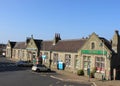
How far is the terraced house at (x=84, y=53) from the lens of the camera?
37.7 meters

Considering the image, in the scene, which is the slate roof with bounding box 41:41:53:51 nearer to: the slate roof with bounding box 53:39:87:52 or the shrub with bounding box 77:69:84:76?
the slate roof with bounding box 53:39:87:52

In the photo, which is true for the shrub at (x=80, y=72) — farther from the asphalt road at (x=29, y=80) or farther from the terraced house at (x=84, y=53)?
the asphalt road at (x=29, y=80)

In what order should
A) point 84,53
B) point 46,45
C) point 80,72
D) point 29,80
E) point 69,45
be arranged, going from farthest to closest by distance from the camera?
point 46,45, point 69,45, point 84,53, point 80,72, point 29,80

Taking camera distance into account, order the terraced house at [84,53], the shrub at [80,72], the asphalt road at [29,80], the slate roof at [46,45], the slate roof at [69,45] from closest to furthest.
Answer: the asphalt road at [29,80] < the terraced house at [84,53] < the shrub at [80,72] < the slate roof at [69,45] < the slate roof at [46,45]

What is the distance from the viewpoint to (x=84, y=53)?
140ft

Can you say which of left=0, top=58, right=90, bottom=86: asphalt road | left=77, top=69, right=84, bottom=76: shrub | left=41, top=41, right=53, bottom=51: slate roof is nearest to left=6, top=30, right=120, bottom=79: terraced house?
left=41, top=41, right=53, bottom=51: slate roof

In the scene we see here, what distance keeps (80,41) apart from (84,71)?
8.12 meters

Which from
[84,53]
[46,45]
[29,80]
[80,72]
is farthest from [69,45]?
[29,80]

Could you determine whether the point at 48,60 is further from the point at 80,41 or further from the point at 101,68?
the point at 101,68

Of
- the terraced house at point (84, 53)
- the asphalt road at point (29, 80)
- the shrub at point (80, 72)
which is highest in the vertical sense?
the terraced house at point (84, 53)

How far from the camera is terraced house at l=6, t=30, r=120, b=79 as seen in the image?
1483 inches

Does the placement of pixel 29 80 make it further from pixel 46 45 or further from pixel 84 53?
pixel 46 45

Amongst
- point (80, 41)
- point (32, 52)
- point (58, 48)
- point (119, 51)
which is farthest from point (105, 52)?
point (32, 52)

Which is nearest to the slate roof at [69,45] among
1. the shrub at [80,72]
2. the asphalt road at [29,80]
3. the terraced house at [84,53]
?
the terraced house at [84,53]
